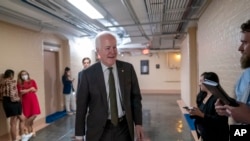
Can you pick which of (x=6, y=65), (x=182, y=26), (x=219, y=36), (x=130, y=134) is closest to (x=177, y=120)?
(x=182, y=26)

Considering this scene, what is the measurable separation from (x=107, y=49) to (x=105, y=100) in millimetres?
Result: 462

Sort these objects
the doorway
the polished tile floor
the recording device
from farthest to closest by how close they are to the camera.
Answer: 1. the doorway
2. the polished tile floor
3. the recording device

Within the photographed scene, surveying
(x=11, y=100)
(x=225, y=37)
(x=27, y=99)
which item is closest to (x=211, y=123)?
(x=225, y=37)

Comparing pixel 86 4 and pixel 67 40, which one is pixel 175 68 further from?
pixel 86 4

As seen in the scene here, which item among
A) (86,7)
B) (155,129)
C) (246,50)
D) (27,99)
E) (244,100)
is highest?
(86,7)

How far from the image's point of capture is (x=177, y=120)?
18.3 ft

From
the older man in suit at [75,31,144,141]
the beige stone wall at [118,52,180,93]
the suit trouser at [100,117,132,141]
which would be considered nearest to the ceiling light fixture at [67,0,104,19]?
the older man in suit at [75,31,144,141]

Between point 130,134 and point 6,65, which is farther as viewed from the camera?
point 6,65

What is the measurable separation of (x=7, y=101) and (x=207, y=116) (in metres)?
3.58

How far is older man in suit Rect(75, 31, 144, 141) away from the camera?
5.90 ft

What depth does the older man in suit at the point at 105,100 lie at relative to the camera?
1798 mm

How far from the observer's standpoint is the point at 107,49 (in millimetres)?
1868

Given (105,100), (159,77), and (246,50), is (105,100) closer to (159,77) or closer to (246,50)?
(246,50)

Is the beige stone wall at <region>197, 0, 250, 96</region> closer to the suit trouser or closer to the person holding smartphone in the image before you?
the person holding smartphone
